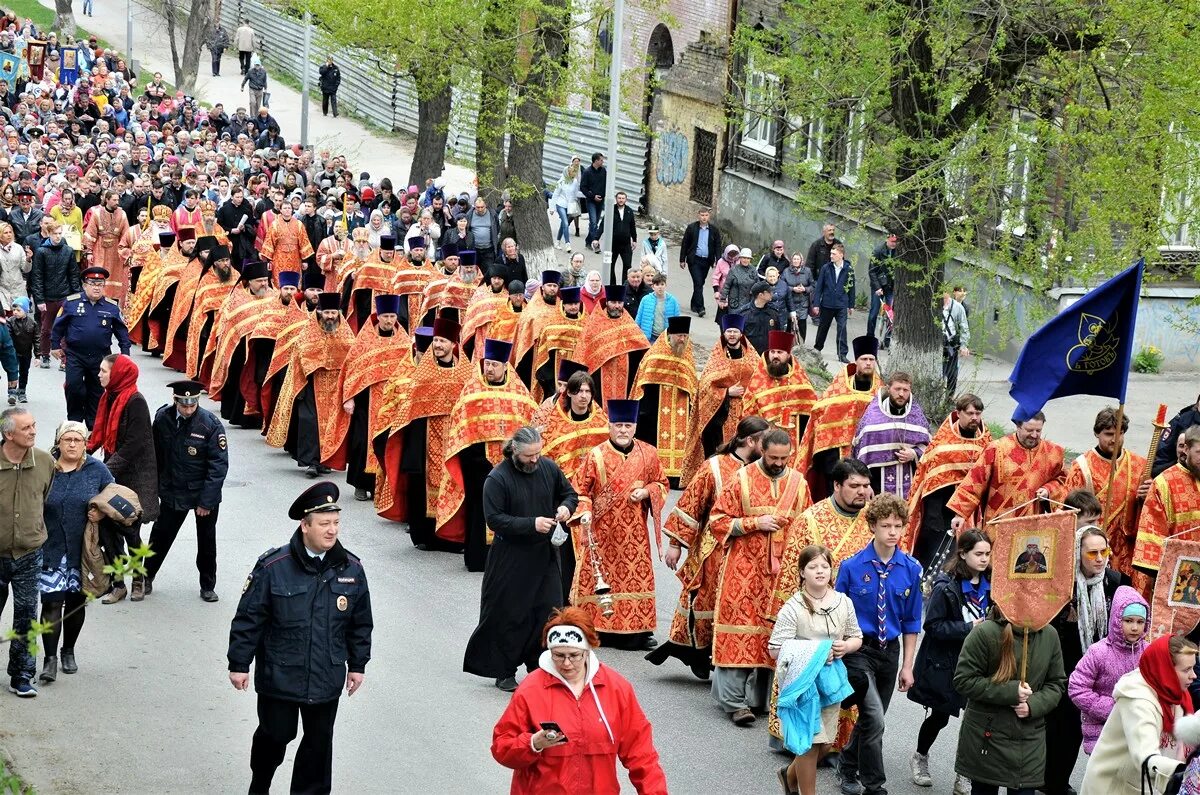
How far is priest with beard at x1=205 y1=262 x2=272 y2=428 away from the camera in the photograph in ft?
65.1

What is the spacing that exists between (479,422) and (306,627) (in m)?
5.28

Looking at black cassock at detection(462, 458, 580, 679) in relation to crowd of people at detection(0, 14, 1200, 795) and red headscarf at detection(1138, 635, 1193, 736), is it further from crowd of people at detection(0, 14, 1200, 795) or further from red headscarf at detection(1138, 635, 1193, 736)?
red headscarf at detection(1138, 635, 1193, 736)

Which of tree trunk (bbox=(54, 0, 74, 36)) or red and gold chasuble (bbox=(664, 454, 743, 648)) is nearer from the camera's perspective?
red and gold chasuble (bbox=(664, 454, 743, 648))

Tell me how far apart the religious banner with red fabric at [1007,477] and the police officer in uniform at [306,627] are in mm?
5312

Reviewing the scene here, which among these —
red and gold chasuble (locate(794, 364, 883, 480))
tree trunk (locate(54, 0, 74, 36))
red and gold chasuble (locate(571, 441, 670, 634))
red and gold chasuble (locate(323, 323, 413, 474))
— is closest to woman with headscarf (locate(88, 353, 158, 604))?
red and gold chasuble (locate(571, 441, 670, 634))

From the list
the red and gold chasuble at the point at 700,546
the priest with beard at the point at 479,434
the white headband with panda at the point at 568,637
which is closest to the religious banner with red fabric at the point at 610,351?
the priest with beard at the point at 479,434

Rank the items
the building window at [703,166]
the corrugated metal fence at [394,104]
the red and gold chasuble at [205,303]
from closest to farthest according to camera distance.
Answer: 1. the red and gold chasuble at [205,303]
2. the corrugated metal fence at [394,104]
3. the building window at [703,166]

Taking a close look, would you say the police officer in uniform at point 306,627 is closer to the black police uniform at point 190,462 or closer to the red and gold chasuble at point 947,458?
the black police uniform at point 190,462

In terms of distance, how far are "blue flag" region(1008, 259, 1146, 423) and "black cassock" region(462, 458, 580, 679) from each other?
9.33 feet

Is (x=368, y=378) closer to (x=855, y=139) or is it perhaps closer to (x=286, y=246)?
(x=855, y=139)

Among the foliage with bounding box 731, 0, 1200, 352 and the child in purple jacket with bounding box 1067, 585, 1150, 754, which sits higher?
the foliage with bounding box 731, 0, 1200, 352

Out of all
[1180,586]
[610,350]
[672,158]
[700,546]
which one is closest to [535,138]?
[672,158]

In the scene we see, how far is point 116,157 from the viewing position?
32.5 meters

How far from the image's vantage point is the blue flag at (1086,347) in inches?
436
